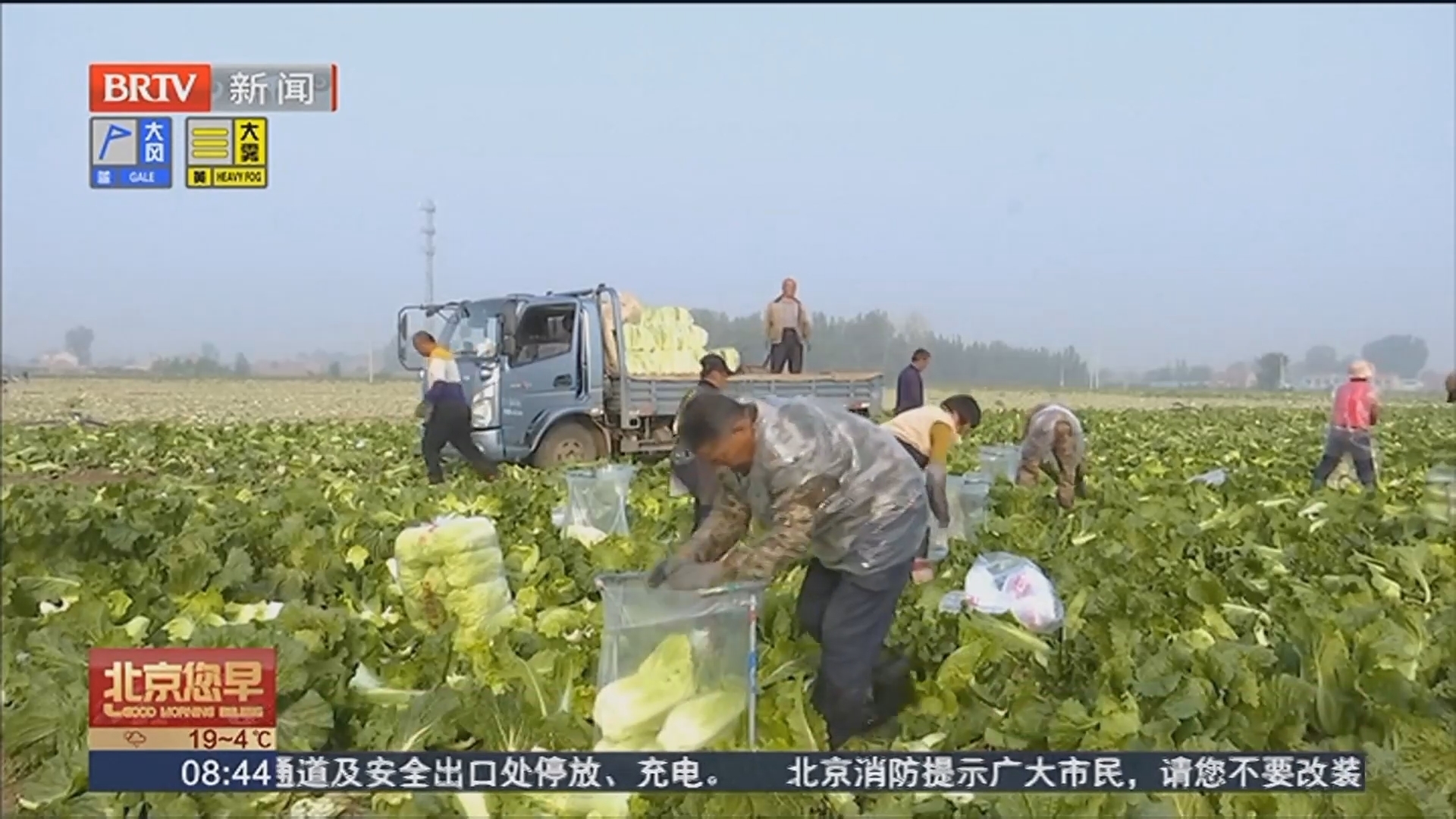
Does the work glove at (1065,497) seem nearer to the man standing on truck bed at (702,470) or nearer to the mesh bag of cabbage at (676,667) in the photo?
the man standing on truck bed at (702,470)

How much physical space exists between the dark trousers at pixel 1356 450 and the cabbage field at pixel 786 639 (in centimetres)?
98

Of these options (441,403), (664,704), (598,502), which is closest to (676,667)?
(664,704)

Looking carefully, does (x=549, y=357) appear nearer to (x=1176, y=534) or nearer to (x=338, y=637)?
(x=1176, y=534)

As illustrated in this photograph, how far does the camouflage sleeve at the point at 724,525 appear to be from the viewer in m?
3.44

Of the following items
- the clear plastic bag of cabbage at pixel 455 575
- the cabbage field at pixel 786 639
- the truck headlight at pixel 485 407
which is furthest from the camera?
the truck headlight at pixel 485 407

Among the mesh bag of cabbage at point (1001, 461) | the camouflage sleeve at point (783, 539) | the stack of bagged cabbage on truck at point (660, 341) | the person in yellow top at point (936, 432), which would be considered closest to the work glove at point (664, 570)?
the camouflage sleeve at point (783, 539)

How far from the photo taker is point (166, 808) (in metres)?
3.04

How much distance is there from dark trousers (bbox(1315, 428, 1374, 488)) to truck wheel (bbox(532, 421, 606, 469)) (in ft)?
19.6

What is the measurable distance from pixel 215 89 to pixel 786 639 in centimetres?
241

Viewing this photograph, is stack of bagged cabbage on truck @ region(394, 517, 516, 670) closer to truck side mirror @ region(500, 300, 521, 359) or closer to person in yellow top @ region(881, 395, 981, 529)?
person in yellow top @ region(881, 395, 981, 529)

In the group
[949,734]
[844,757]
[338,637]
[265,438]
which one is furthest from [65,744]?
[265,438]

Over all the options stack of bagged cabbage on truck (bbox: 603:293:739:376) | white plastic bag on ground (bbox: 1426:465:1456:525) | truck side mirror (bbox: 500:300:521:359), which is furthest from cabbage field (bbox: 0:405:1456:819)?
stack of bagged cabbage on truck (bbox: 603:293:739:376)

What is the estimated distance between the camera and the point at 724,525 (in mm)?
3477

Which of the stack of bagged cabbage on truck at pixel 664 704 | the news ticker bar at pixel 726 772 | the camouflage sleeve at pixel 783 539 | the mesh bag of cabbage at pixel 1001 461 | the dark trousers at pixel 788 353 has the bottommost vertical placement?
the news ticker bar at pixel 726 772
